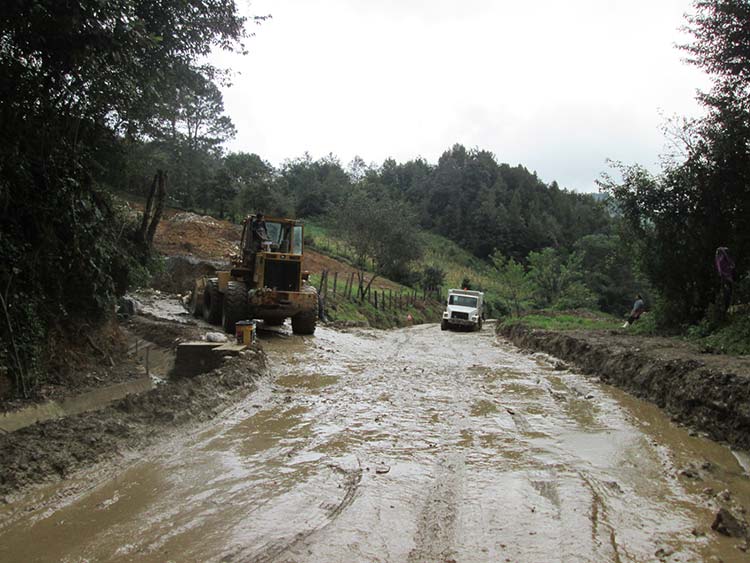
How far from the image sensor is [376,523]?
365 centimetres

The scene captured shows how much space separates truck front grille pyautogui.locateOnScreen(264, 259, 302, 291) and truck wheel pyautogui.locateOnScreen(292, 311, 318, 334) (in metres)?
0.93

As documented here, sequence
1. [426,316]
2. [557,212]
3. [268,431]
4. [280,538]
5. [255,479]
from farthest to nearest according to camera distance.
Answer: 1. [557,212]
2. [426,316]
3. [268,431]
4. [255,479]
5. [280,538]

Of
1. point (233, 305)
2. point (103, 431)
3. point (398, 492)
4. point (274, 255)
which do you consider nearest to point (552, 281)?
point (274, 255)

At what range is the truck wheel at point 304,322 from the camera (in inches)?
565

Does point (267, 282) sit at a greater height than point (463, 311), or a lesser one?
greater

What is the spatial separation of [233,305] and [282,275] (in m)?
1.41

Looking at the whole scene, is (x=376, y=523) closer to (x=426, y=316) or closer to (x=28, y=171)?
(x=28, y=171)

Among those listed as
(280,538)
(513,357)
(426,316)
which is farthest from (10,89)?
(426,316)

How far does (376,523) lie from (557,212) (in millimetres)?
87520

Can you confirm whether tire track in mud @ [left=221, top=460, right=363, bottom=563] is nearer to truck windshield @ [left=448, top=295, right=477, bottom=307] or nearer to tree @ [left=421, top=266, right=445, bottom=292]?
truck windshield @ [left=448, top=295, right=477, bottom=307]

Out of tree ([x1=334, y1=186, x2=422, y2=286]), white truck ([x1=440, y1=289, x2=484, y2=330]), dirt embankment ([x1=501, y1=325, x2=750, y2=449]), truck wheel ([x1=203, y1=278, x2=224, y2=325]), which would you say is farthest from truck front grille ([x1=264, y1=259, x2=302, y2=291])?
tree ([x1=334, y1=186, x2=422, y2=286])

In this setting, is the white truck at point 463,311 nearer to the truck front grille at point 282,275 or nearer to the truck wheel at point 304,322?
the truck wheel at point 304,322

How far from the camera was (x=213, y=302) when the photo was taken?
15.1 meters

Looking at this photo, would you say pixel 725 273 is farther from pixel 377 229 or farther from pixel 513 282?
pixel 513 282
